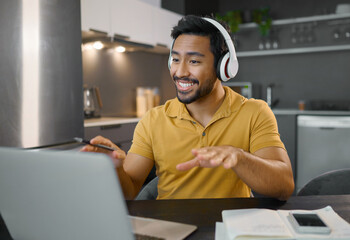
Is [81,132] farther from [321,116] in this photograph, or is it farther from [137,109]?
[321,116]

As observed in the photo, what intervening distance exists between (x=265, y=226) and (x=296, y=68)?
4.27 metres

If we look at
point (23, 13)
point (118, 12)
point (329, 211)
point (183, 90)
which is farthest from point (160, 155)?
point (118, 12)

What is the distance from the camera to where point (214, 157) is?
90 cm

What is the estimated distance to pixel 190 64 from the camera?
1.54m

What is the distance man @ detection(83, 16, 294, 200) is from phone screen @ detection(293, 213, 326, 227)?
0.48 meters

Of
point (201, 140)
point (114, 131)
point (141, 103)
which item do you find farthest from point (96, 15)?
point (201, 140)

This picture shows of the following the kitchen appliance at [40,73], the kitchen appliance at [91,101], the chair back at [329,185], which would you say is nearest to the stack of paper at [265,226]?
the chair back at [329,185]

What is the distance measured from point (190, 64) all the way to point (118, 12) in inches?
81.9

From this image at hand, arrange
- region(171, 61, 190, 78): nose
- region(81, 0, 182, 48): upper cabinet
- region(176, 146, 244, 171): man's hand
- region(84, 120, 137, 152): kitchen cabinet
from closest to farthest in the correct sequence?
1. region(176, 146, 244, 171): man's hand
2. region(171, 61, 190, 78): nose
3. region(84, 120, 137, 152): kitchen cabinet
4. region(81, 0, 182, 48): upper cabinet

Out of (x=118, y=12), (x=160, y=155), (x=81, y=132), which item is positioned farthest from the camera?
(x=118, y=12)

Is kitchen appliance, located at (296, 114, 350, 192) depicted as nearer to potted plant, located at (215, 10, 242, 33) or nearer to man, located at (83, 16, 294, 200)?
potted plant, located at (215, 10, 242, 33)

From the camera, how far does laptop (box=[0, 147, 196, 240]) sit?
56 centimetres

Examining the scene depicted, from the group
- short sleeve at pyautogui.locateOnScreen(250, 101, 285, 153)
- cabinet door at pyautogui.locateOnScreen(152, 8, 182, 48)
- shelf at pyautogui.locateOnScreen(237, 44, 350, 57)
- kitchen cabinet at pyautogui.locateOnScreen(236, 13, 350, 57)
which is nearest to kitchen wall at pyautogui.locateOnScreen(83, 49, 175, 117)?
cabinet door at pyautogui.locateOnScreen(152, 8, 182, 48)

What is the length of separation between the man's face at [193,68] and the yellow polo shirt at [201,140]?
0.31 ft
